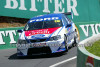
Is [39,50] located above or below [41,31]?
below

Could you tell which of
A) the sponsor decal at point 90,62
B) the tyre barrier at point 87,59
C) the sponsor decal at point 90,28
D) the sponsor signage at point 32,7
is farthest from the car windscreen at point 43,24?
the sponsor signage at point 32,7

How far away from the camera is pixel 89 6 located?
2256 centimetres

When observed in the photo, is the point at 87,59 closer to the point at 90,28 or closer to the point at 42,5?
the point at 90,28

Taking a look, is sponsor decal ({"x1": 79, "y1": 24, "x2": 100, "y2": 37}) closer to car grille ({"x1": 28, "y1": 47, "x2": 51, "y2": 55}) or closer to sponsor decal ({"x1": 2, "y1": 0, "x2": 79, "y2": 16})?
sponsor decal ({"x1": 2, "y1": 0, "x2": 79, "y2": 16})

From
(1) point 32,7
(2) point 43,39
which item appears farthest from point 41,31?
(1) point 32,7

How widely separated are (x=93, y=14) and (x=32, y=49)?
1219 centimetres

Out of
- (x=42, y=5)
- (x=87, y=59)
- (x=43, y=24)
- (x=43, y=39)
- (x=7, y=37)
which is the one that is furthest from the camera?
(x=42, y=5)

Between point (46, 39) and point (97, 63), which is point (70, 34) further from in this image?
point (97, 63)

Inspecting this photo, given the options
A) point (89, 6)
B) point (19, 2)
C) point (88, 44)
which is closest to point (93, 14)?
point (89, 6)

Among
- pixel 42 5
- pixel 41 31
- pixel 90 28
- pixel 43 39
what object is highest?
pixel 42 5

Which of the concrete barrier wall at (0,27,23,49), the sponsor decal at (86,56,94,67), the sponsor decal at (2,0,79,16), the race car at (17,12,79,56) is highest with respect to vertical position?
the sponsor decal at (2,0,79,16)

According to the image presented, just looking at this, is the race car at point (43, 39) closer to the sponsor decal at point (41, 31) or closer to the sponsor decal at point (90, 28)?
the sponsor decal at point (41, 31)

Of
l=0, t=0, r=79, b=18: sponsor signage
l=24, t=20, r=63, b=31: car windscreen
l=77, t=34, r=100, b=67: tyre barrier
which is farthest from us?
l=0, t=0, r=79, b=18: sponsor signage

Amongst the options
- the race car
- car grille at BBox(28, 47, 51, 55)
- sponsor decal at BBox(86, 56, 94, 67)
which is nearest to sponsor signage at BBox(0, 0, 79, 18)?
the race car
